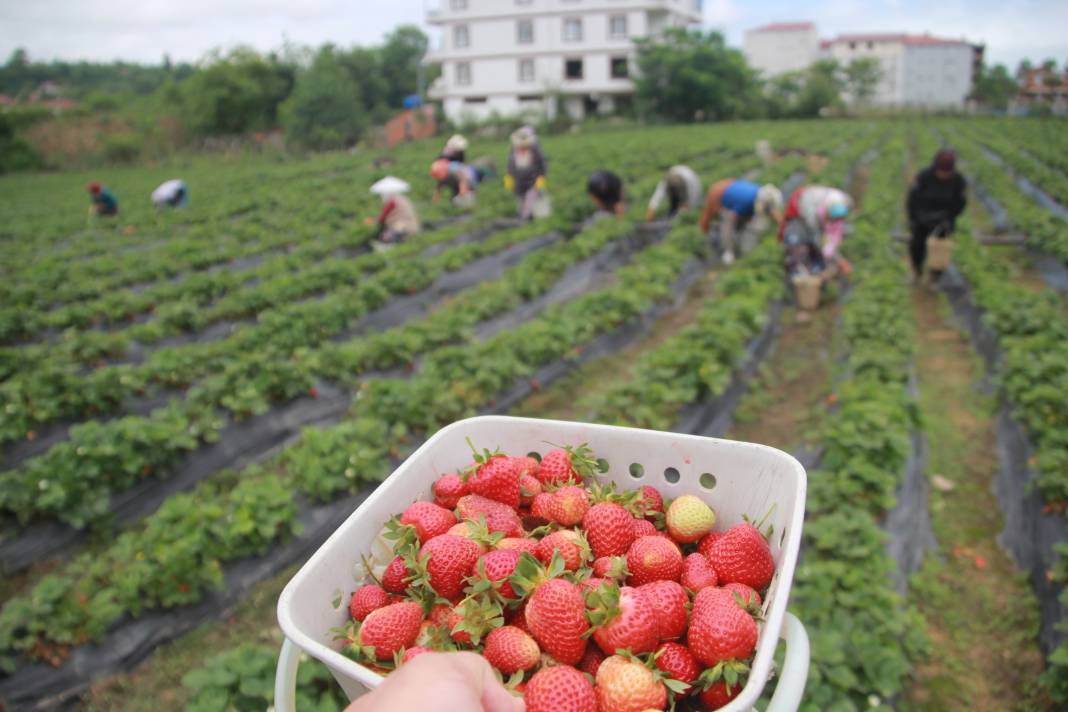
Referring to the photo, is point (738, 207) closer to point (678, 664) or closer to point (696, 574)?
point (696, 574)

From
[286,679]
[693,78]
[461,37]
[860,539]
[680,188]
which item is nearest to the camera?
[286,679]

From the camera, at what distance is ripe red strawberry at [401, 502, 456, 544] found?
1752 mm

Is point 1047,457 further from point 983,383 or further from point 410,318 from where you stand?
point 410,318

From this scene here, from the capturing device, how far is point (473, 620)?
58.4 inches

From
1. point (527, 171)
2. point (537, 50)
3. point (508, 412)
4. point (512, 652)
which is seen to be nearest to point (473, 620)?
point (512, 652)

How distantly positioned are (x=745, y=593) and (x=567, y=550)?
42 centimetres

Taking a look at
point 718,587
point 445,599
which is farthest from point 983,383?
point 445,599

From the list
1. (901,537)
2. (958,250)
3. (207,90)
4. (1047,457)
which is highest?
(207,90)

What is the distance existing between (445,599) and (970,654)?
125 inches

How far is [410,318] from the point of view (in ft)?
27.8

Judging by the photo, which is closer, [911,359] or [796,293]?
[911,359]

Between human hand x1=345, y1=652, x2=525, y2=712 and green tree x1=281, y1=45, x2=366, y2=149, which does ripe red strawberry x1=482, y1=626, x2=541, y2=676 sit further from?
green tree x1=281, y1=45, x2=366, y2=149

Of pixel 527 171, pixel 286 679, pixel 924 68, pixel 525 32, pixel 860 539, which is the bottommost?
pixel 860 539

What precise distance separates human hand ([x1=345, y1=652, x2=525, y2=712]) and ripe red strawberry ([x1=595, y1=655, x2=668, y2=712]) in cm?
26
